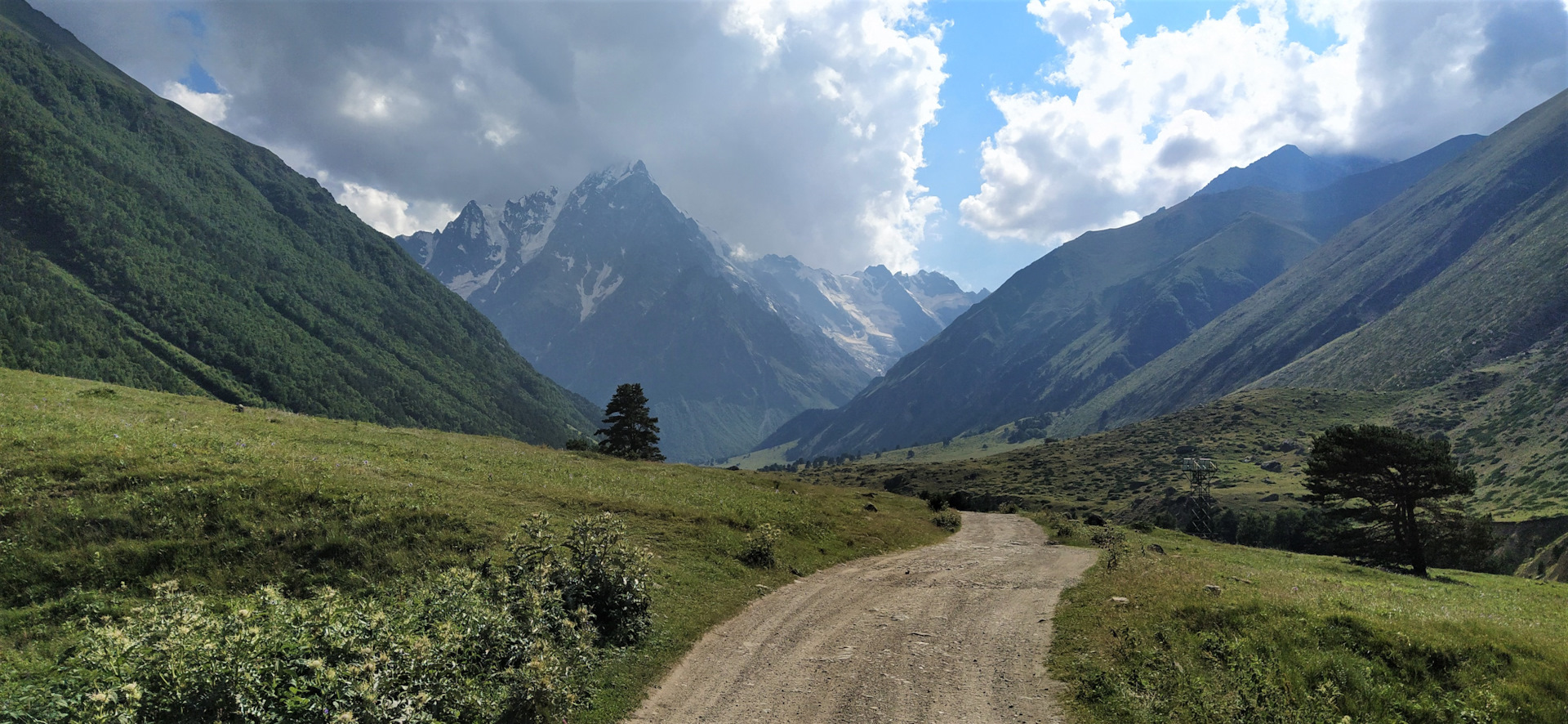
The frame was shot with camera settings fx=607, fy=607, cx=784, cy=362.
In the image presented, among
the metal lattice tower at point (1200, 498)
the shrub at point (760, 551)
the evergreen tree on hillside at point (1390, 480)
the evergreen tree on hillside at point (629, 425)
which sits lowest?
the metal lattice tower at point (1200, 498)

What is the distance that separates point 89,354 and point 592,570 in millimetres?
285360

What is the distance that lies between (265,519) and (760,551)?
17.1 metres

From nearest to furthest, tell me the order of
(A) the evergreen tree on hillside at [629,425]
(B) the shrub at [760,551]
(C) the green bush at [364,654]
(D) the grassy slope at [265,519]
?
(C) the green bush at [364,654] < (D) the grassy slope at [265,519] < (B) the shrub at [760,551] < (A) the evergreen tree on hillside at [629,425]

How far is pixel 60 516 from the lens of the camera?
17.4m

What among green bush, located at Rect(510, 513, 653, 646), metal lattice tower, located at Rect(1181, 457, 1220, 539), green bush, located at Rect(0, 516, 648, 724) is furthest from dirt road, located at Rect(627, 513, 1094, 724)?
metal lattice tower, located at Rect(1181, 457, 1220, 539)

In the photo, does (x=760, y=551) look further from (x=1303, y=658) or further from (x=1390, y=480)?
(x=1390, y=480)

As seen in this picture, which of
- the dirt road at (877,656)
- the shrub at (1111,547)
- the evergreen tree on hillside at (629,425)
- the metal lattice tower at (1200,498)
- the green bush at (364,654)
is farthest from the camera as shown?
the metal lattice tower at (1200,498)

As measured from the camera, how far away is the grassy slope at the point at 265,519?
52.7 feet

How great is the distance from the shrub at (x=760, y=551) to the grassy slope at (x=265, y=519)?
547mm

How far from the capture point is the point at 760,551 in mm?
26172

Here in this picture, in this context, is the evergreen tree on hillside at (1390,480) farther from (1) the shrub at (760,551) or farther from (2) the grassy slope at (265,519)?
(1) the shrub at (760,551)

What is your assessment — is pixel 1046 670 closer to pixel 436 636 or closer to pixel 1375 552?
pixel 436 636

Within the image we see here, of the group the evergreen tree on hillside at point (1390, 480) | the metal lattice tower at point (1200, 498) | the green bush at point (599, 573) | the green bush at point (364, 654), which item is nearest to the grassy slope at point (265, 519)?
the green bush at point (599, 573)

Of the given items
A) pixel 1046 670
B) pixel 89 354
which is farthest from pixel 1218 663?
pixel 89 354
